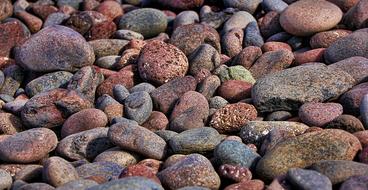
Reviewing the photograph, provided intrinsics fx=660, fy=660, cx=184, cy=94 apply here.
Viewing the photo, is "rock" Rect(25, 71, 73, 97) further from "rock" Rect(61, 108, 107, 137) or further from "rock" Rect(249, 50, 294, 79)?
"rock" Rect(249, 50, 294, 79)

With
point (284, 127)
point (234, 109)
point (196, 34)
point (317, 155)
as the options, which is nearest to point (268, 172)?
point (317, 155)

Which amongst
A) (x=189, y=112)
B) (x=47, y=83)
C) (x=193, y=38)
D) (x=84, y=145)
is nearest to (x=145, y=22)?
(x=193, y=38)

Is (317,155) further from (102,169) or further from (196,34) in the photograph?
(196,34)

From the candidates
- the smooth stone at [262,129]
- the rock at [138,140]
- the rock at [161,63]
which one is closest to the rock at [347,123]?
the smooth stone at [262,129]

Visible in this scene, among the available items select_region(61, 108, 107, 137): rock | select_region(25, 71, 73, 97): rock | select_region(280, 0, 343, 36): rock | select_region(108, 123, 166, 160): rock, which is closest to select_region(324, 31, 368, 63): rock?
select_region(280, 0, 343, 36): rock

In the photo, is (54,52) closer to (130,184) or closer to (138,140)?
(138,140)

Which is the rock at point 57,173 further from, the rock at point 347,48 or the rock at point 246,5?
the rock at point 246,5
